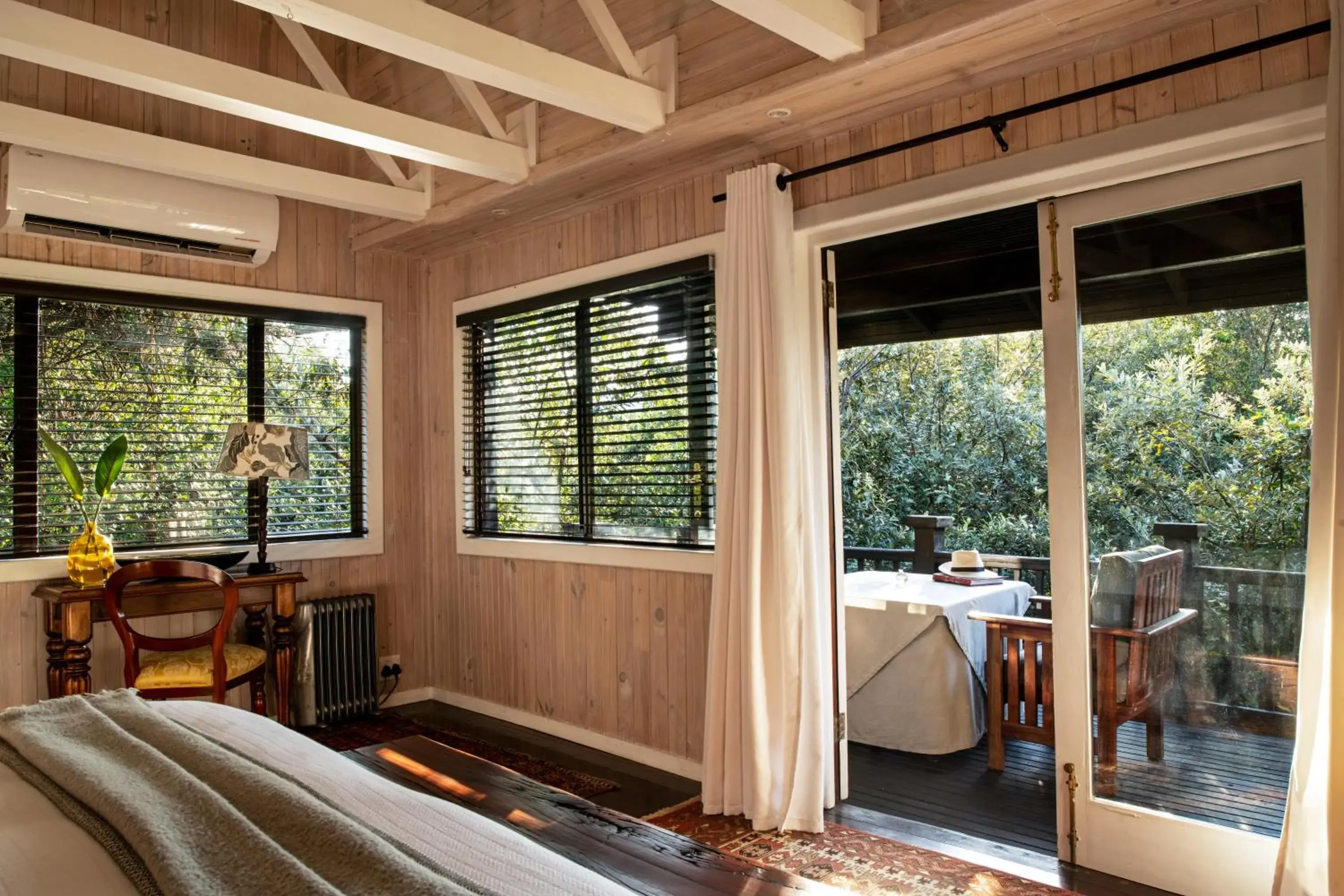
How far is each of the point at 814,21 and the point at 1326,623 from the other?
2.04 meters

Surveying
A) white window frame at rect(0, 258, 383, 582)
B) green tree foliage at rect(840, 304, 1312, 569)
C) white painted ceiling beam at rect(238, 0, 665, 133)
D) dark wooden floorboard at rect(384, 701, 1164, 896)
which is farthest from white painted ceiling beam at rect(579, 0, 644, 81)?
dark wooden floorboard at rect(384, 701, 1164, 896)

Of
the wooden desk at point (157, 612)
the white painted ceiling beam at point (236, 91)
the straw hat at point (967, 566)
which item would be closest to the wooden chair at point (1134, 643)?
the straw hat at point (967, 566)

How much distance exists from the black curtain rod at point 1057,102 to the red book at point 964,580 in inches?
87.4

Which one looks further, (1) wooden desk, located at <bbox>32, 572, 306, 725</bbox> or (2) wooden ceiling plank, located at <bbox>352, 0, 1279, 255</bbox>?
(1) wooden desk, located at <bbox>32, 572, 306, 725</bbox>

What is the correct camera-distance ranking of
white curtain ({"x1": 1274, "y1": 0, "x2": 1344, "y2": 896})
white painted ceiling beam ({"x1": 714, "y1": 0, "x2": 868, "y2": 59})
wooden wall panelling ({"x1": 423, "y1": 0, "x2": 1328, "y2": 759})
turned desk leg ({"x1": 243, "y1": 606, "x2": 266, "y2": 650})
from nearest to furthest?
white curtain ({"x1": 1274, "y1": 0, "x2": 1344, "y2": 896}), white painted ceiling beam ({"x1": 714, "y1": 0, "x2": 868, "y2": 59}), wooden wall panelling ({"x1": 423, "y1": 0, "x2": 1328, "y2": 759}), turned desk leg ({"x1": 243, "y1": 606, "x2": 266, "y2": 650})

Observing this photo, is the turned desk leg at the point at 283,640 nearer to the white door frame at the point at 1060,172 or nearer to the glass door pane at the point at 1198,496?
the white door frame at the point at 1060,172

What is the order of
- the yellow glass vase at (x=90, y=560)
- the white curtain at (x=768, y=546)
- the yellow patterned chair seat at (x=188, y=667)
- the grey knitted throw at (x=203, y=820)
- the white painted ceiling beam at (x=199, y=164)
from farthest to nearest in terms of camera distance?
the yellow glass vase at (x=90, y=560), the yellow patterned chair seat at (x=188, y=667), the white painted ceiling beam at (x=199, y=164), the white curtain at (x=768, y=546), the grey knitted throw at (x=203, y=820)

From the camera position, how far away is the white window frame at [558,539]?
3.80m

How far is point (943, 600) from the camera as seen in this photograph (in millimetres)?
4055

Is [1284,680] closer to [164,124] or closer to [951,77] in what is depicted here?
[951,77]

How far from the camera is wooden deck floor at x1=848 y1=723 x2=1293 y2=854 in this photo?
Result: 8.16ft

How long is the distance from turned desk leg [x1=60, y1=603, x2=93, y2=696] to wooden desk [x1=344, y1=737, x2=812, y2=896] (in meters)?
2.29

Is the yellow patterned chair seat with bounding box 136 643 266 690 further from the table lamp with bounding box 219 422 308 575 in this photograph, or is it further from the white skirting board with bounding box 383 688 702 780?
the white skirting board with bounding box 383 688 702 780

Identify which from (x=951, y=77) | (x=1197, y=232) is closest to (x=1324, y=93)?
(x=1197, y=232)
